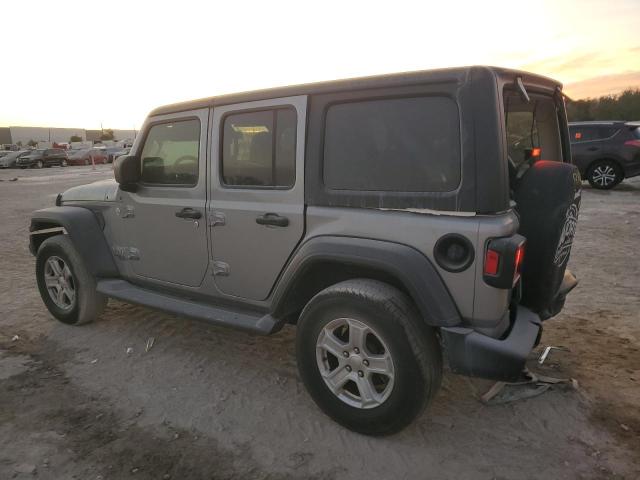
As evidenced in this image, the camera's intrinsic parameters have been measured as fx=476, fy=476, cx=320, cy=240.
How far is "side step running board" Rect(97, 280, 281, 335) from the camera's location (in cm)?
301

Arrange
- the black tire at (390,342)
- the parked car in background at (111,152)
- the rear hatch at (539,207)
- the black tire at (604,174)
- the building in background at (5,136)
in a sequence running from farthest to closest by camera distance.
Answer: the building in background at (5,136) < the parked car in background at (111,152) < the black tire at (604,174) < the rear hatch at (539,207) < the black tire at (390,342)

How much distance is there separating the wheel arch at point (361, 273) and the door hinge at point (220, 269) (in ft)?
1.52

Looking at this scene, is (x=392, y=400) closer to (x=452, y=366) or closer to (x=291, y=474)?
(x=452, y=366)

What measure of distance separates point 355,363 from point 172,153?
7.00ft

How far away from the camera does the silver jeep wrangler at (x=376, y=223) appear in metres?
2.30

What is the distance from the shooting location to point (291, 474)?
2410 millimetres

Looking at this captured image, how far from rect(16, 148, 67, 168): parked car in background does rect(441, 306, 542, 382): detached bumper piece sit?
121 feet

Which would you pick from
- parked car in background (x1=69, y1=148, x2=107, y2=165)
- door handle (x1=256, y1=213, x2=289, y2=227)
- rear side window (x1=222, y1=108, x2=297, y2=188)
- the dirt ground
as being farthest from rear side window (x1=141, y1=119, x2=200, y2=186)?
parked car in background (x1=69, y1=148, x2=107, y2=165)

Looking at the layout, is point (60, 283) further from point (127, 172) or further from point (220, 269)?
point (220, 269)

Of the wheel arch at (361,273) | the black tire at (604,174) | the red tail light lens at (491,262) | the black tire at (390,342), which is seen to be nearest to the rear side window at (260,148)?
the wheel arch at (361,273)

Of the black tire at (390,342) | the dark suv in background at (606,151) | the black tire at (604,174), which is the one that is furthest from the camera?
the black tire at (604,174)

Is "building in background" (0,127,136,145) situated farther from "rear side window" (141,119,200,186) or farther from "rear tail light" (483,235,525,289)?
"rear tail light" (483,235,525,289)

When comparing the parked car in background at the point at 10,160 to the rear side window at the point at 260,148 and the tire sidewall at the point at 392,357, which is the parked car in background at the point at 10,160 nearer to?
the rear side window at the point at 260,148

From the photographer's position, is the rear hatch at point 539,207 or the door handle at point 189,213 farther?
the door handle at point 189,213
